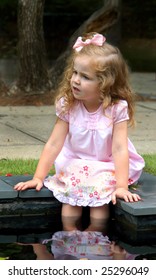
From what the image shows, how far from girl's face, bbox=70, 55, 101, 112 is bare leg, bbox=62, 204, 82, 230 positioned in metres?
0.75

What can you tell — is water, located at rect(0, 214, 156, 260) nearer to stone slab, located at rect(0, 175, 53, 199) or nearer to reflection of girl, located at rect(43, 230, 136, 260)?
reflection of girl, located at rect(43, 230, 136, 260)

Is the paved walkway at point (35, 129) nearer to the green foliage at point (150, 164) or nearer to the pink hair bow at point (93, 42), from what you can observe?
the green foliage at point (150, 164)

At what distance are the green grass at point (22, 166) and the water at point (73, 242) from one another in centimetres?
78

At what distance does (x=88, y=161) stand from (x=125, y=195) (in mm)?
444

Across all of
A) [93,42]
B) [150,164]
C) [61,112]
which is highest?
[93,42]

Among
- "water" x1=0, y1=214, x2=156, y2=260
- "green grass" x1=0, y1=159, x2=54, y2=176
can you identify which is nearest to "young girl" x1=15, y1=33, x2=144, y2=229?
"water" x1=0, y1=214, x2=156, y2=260

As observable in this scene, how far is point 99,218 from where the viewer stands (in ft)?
17.4

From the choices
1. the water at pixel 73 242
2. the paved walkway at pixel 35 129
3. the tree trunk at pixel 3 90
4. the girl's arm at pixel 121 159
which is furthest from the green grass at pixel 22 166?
the tree trunk at pixel 3 90

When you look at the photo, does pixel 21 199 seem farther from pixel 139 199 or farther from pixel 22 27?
pixel 22 27

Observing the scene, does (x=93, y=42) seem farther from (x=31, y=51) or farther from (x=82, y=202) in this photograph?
(x=31, y=51)

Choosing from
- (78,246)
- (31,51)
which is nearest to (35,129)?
(31,51)

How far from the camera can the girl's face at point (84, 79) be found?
17.4ft

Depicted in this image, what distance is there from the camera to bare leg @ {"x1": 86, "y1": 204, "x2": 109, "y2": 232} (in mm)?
5305
